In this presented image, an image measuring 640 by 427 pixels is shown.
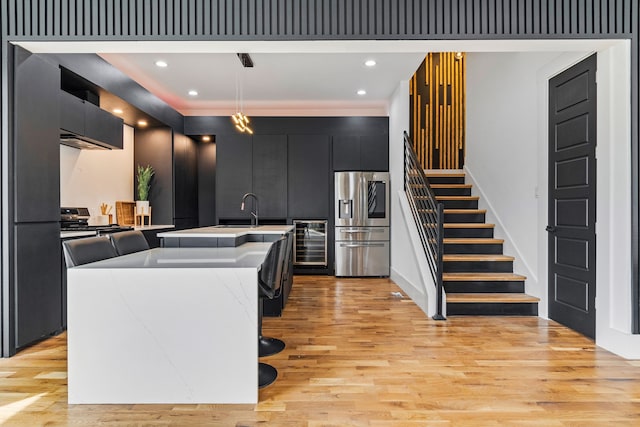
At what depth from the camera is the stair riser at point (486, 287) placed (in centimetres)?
430

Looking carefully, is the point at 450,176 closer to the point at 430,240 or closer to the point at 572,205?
the point at 430,240

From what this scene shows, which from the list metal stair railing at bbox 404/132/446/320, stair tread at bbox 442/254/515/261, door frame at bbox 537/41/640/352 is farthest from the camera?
stair tread at bbox 442/254/515/261

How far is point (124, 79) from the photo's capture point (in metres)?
4.82

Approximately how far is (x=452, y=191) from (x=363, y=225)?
1406mm

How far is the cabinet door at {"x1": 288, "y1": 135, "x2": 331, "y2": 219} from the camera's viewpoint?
6.68 metres

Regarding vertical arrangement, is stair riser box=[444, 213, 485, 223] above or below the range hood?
below

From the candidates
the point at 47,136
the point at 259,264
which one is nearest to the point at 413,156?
the point at 259,264

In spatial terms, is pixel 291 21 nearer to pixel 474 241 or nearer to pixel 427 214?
pixel 427 214

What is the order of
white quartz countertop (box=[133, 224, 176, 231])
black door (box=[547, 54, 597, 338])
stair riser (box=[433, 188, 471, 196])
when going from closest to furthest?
black door (box=[547, 54, 597, 338]) < white quartz countertop (box=[133, 224, 176, 231]) < stair riser (box=[433, 188, 471, 196])

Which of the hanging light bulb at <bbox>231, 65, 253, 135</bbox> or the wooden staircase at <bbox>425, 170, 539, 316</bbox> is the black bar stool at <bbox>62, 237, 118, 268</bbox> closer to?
the hanging light bulb at <bbox>231, 65, 253, 135</bbox>

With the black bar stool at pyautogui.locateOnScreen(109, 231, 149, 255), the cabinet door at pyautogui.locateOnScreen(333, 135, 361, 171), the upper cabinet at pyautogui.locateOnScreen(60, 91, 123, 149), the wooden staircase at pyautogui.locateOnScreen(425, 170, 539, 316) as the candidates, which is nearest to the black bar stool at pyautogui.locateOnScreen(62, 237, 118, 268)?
the black bar stool at pyautogui.locateOnScreen(109, 231, 149, 255)

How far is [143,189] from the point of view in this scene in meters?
5.99

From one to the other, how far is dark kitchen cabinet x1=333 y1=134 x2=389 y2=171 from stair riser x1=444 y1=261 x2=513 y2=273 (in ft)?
7.96

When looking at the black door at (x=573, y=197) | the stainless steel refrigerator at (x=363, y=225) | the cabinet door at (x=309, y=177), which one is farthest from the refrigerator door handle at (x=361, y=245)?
the black door at (x=573, y=197)
